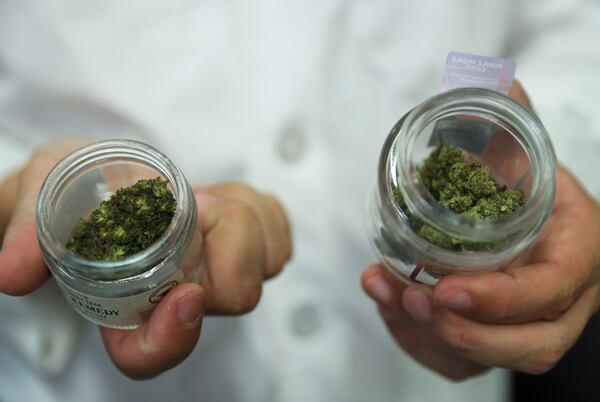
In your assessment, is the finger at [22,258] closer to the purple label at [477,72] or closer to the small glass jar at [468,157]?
the small glass jar at [468,157]

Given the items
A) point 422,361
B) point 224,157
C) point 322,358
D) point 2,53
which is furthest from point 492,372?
point 2,53

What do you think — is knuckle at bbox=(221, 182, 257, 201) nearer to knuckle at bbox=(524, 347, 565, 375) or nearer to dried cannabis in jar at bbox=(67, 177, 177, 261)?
dried cannabis in jar at bbox=(67, 177, 177, 261)

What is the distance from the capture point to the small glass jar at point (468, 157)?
49 centimetres

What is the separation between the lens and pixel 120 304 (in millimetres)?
515

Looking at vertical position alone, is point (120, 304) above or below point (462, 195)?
below

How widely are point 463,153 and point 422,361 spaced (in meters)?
0.41

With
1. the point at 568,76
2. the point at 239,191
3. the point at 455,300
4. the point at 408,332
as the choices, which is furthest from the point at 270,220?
the point at 568,76

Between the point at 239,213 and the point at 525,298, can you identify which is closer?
the point at 525,298

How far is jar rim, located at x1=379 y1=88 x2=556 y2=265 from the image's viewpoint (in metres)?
0.48

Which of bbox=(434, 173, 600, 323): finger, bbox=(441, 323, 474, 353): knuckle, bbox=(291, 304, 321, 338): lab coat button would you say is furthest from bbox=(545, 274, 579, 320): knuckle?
bbox=(291, 304, 321, 338): lab coat button

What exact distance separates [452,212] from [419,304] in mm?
157

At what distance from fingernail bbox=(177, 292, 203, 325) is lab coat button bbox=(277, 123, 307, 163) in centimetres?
38

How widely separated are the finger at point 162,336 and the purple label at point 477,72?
36 cm

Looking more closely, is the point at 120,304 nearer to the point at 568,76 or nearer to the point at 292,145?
the point at 292,145
